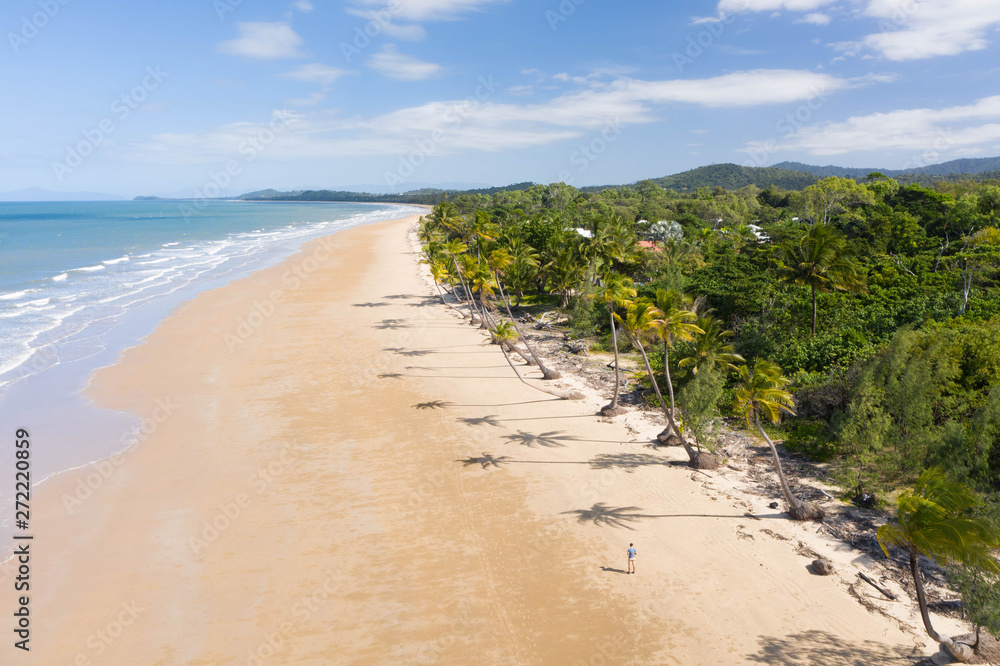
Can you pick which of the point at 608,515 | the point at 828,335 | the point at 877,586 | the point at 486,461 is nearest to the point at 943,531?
the point at 877,586

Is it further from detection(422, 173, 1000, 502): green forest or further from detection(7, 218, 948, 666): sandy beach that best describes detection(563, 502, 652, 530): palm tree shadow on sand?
detection(422, 173, 1000, 502): green forest

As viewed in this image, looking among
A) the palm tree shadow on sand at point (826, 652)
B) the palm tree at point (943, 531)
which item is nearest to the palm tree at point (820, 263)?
the palm tree at point (943, 531)

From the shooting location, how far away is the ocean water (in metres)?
19.4

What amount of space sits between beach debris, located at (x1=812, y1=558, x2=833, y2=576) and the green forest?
3812mm

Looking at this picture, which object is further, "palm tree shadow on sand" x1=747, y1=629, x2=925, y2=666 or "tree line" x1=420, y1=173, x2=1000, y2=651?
"tree line" x1=420, y1=173, x2=1000, y2=651

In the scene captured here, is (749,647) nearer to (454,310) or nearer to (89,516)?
(89,516)

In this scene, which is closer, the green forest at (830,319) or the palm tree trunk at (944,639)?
the palm tree trunk at (944,639)

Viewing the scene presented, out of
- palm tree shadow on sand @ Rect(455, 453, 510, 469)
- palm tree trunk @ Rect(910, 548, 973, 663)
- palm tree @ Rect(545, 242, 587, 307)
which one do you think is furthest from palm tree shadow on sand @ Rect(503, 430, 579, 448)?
palm tree @ Rect(545, 242, 587, 307)

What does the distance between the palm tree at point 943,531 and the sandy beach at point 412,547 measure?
6.93 feet

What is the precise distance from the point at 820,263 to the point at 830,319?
2935 mm

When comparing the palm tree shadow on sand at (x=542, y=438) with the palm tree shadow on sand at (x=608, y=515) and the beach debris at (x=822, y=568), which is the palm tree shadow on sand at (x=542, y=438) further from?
the beach debris at (x=822, y=568)

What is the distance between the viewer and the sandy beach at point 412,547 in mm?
10734

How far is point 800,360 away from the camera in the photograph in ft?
70.8

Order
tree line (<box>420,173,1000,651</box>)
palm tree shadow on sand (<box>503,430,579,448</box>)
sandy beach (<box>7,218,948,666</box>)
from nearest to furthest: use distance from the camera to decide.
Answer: sandy beach (<box>7,218,948,666</box>)
tree line (<box>420,173,1000,651</box>)
palm tree shadow on sand (<box>503,430,579,448</box>)
